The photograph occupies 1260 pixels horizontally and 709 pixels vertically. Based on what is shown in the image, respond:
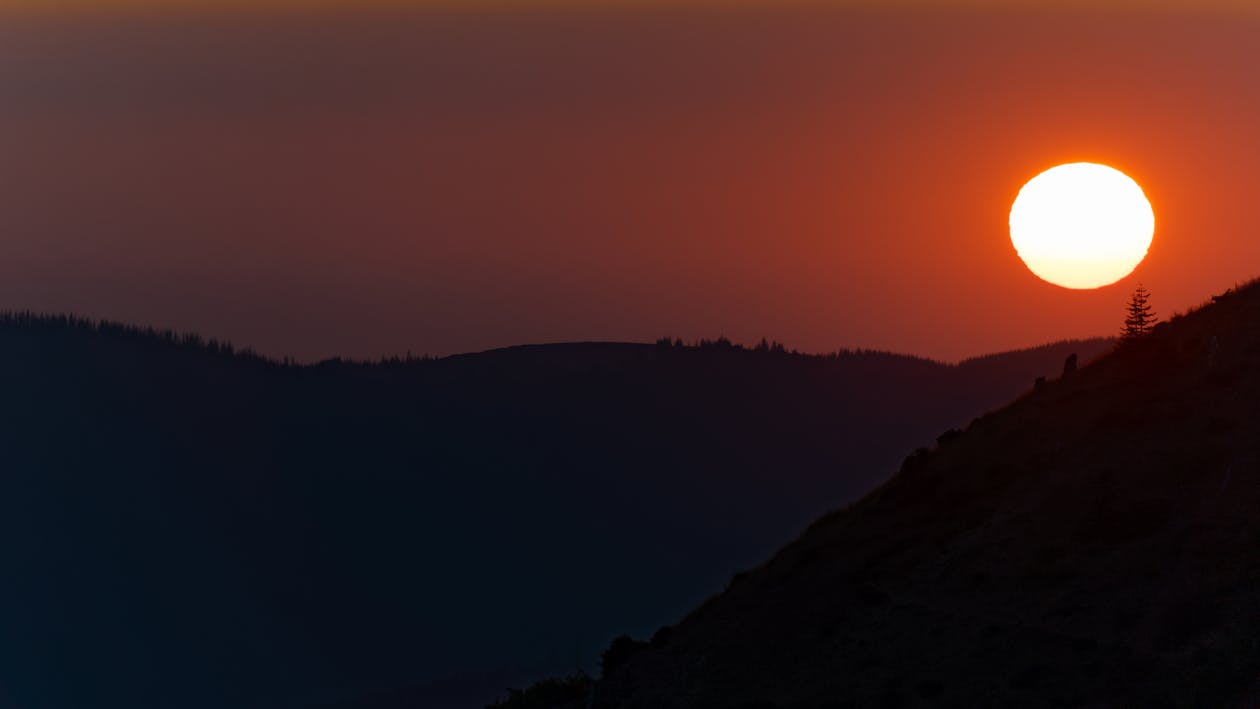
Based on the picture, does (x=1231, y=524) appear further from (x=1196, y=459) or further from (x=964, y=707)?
(x=964, y=707)

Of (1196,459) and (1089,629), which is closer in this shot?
(1089,629)

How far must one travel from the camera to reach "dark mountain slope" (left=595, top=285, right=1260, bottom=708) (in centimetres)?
4872

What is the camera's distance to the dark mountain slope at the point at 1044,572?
48719 millimetres

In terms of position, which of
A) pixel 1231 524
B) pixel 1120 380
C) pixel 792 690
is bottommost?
pixel 792 690

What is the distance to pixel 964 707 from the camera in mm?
49469

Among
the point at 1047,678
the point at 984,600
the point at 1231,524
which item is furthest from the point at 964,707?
the point at 1231,524

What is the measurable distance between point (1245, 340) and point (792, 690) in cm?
2110

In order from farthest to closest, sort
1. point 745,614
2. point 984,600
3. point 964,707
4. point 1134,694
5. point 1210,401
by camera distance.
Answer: point 745,614
point 1210,401
point 984,600
point 964,707
point 1134,694

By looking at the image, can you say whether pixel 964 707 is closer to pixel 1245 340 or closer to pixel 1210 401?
pixel 1210 401

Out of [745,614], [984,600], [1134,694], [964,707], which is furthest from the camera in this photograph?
[745,614]

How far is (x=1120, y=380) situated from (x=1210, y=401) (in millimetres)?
6016

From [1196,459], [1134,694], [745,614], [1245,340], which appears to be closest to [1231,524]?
[1196,459]

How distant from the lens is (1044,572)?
180ft

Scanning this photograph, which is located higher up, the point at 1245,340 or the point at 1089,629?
the point at 1245,340
